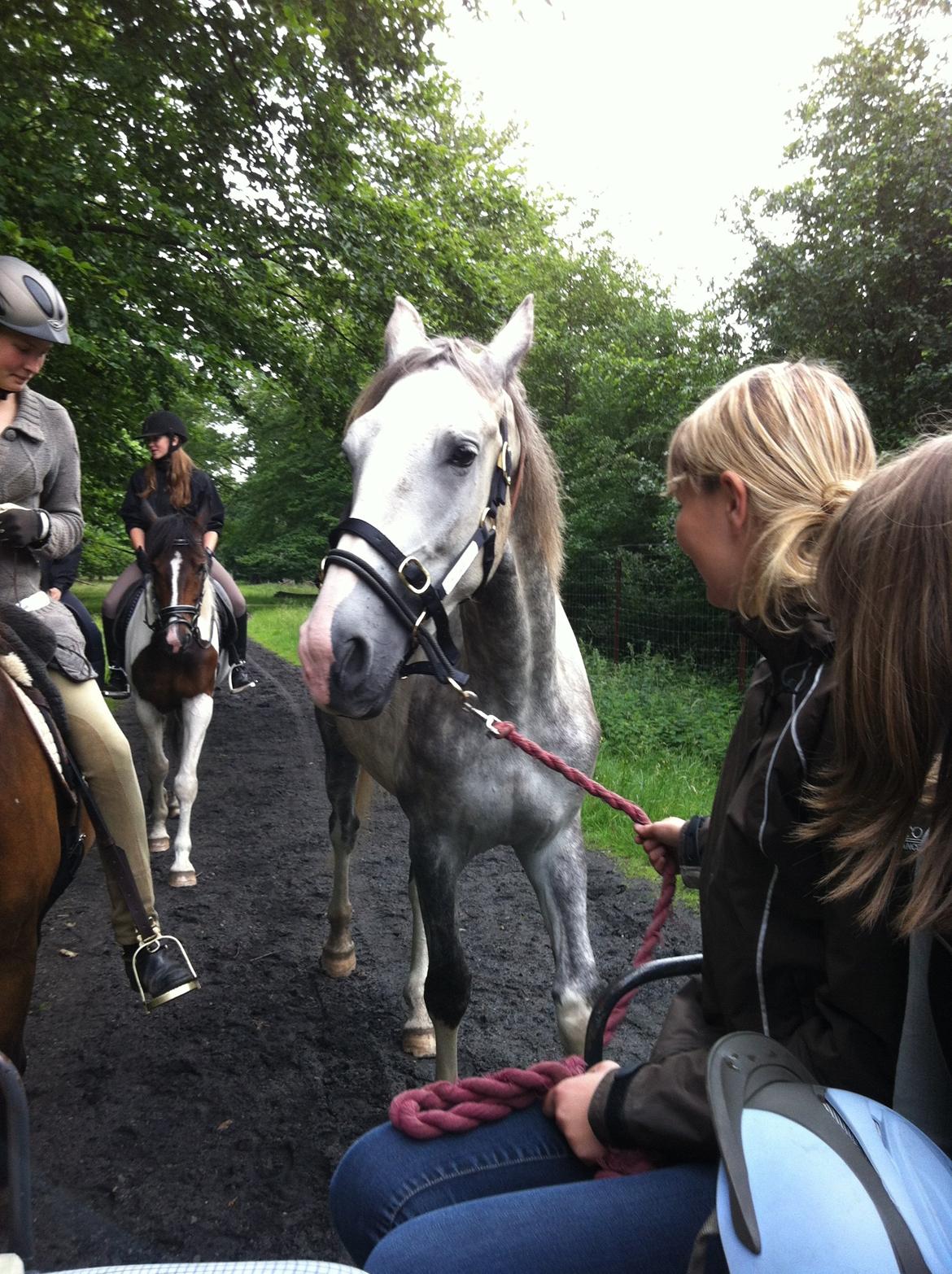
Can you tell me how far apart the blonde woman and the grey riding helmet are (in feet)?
6.87

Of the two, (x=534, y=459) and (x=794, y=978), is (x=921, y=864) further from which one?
(x=534, y=459)

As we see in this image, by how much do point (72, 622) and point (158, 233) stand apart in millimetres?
5534

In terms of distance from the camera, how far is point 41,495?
309cm

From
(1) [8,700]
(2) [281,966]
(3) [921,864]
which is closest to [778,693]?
(3) [921,864]

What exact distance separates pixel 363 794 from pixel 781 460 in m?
3.05

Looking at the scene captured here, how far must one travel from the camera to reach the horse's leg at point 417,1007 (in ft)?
11.1

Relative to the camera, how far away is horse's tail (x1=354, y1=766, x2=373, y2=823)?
411cm

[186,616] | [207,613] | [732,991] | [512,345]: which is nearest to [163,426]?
[207,613]

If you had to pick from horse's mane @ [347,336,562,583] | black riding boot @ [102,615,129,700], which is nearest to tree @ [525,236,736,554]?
black riding boot @ [102,615,129,700]

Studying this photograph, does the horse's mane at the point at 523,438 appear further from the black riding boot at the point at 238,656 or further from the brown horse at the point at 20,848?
the black riding boot at the point at 238,656

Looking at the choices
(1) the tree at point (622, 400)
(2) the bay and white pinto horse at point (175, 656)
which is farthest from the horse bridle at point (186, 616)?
(1) the tree at point (622, 400)

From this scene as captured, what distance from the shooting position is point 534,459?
262 cm

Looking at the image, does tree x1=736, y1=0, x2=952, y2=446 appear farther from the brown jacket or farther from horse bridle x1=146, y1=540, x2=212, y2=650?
the brown jacket

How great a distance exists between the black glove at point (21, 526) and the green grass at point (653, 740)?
378cm
